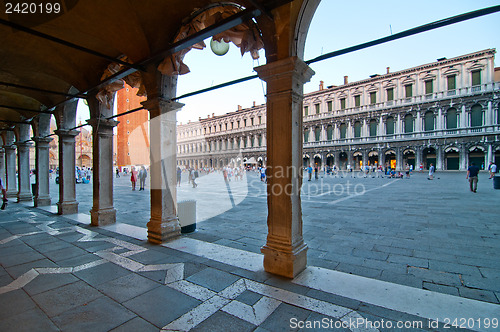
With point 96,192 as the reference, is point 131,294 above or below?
below

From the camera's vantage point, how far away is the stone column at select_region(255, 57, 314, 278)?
2.94m

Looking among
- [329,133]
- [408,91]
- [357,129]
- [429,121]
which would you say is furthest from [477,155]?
[329,133]

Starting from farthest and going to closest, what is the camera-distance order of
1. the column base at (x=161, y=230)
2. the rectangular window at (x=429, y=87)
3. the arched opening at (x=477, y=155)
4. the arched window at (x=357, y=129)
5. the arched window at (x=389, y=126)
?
the arched window at (x=357, y=129), the arched window at (x=389, y=126), the rectangular window at (x=429, y=87), the arched opening at (x=477, y=155), the column base at (x=161, y=230)

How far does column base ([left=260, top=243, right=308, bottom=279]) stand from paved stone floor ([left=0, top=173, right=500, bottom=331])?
0.32ft

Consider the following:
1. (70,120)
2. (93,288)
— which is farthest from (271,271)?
(70,120)

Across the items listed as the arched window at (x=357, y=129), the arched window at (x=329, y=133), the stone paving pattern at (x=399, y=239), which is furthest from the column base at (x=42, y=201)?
the arched window at (x=329, y=133)

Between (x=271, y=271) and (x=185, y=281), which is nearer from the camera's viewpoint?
(x=185, y=281)

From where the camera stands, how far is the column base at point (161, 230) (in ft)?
14.1

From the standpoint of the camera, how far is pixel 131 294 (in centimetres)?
259

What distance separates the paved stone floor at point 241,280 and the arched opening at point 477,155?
3009 cm

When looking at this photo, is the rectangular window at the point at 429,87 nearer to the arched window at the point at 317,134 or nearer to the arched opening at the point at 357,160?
the arched opening at the point at 357,160

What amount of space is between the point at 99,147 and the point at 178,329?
5127 millimetres

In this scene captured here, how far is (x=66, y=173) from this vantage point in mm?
7152

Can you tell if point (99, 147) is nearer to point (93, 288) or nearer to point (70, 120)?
point (70, 120)
